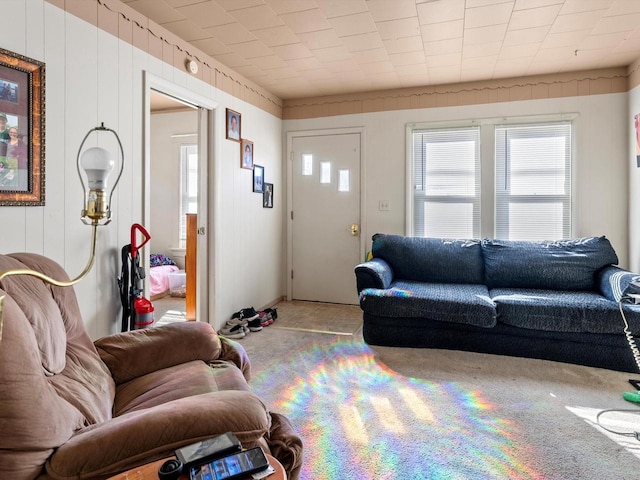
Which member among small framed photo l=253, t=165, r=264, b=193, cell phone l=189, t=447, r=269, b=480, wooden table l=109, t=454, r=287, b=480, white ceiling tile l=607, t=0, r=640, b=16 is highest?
white ceiling tile l=607, t=0, r=640, b=16

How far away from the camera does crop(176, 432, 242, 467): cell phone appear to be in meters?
0.91

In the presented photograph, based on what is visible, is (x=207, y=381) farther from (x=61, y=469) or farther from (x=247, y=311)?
(x=247, y=311)

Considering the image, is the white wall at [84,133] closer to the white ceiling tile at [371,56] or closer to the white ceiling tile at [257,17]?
the white ceiling tile at [257,17]

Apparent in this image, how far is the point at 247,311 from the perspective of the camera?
12.8 ft

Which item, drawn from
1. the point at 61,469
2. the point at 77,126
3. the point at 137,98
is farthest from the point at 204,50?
the point at 61,469

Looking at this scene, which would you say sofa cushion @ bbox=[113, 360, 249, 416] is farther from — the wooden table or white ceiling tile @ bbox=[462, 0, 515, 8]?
white ceiling tile @ bbox=[462, 0, 515, 8]

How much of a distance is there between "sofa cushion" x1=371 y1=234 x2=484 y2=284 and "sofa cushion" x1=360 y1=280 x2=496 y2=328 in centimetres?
36

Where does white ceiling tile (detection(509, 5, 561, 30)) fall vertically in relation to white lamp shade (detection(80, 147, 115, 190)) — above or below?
above

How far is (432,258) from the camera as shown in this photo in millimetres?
3859

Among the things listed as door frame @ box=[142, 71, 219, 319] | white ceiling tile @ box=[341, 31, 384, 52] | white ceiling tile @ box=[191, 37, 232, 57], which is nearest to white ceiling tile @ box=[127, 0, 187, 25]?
white ceiling tile @ box=[191, 37, 232, 57]

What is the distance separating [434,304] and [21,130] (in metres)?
2.85

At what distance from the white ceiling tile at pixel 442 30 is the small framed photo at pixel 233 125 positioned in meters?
1.84

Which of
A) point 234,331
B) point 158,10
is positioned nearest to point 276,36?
point 158,10

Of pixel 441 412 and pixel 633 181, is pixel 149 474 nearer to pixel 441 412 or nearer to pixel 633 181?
pixel 441 412
